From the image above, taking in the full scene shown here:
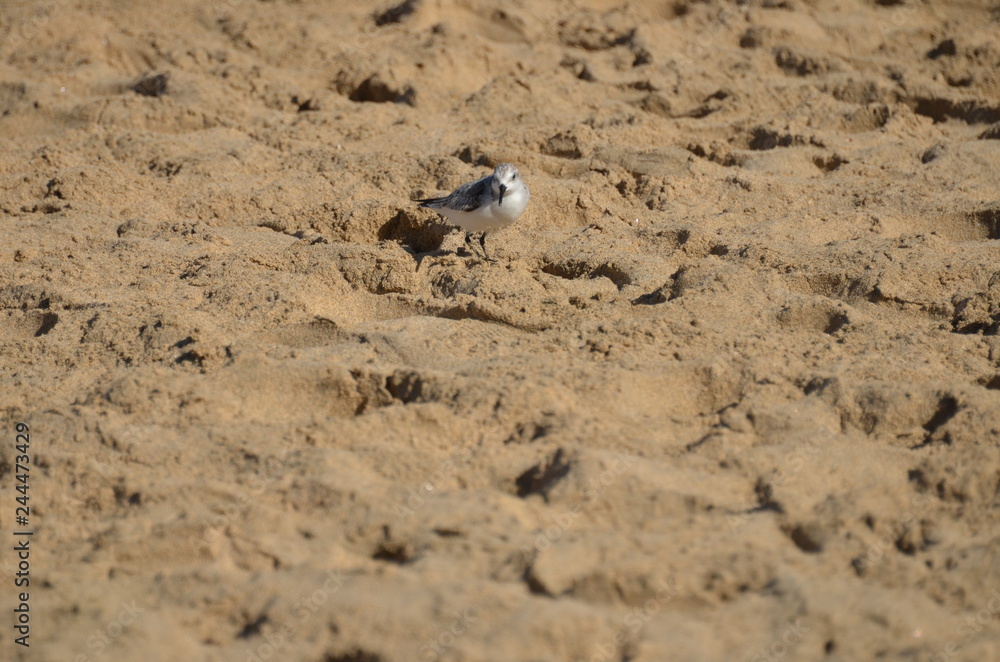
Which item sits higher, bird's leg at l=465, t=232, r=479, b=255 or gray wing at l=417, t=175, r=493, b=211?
gray wing at l=417, t=175, r=493, b=211

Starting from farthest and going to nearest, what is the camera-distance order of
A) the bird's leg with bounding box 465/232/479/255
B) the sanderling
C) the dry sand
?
the bird's leg with bounding box 465/232/479/255
the sanderling
the dry sand

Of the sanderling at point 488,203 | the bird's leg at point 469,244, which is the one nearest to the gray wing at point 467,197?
the sanderling at point 488,203

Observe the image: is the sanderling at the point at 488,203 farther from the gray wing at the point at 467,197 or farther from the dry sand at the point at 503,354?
the dry sand at the point at 503,354

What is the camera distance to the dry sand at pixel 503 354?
214 cm

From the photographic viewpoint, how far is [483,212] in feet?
13.2

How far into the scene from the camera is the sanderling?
13.2ft

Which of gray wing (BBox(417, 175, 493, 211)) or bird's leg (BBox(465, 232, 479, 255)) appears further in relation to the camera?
bird's leg (BBox(465, 232, 479, 255))

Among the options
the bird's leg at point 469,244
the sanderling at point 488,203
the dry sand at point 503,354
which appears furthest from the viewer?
the bird's leg at point 469,244

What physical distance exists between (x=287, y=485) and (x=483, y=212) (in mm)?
1844

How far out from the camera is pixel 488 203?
13.1ft

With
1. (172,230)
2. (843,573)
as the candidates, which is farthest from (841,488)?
(172,230)

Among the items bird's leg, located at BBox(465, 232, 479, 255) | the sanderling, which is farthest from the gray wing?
bird's leg, located at BBox(465, 232, 479, 255)

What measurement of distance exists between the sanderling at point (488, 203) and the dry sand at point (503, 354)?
0.16 metres

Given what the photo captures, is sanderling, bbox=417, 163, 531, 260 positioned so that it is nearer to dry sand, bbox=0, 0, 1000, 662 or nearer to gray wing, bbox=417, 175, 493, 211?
gray wing, bbox=417, 175, 493, 211
